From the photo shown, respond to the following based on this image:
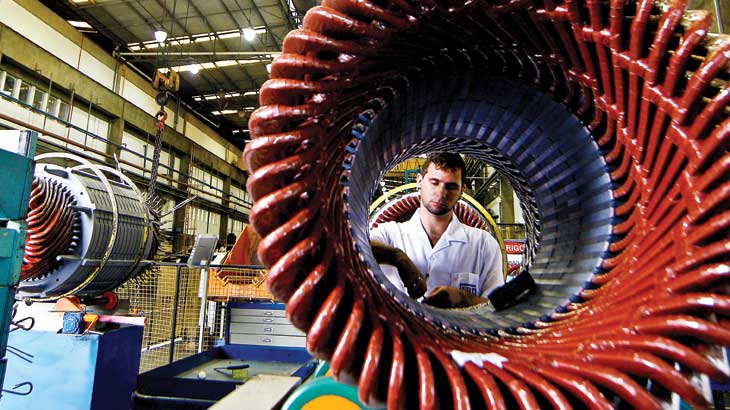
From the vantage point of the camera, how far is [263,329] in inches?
138

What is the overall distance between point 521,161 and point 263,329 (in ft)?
9.93

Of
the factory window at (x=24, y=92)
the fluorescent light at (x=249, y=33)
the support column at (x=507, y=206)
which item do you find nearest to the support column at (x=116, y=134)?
the factory window at (x=24, y=92)

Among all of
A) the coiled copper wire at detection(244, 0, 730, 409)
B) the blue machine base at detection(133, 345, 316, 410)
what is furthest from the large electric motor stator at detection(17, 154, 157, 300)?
the coiled copper wire at detection(244, 0, 730, 409)

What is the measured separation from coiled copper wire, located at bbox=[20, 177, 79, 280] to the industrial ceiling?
6.26m

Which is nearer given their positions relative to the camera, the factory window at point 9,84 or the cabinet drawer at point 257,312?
the cabinet drawer at point 257,312

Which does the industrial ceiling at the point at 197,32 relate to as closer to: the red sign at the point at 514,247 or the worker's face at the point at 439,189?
the red sign at the point at 514,247

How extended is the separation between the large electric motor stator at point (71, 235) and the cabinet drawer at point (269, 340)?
61.0 inches

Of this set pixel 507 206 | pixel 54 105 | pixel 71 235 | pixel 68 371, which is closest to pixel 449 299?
pixel 68 371

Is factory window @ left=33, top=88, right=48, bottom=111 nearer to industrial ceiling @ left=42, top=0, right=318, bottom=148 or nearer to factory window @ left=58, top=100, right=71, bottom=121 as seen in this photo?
factory window @ left=58, top=100, right=71, bottom=121

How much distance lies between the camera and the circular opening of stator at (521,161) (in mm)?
666

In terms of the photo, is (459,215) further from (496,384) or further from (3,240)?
(496,384)

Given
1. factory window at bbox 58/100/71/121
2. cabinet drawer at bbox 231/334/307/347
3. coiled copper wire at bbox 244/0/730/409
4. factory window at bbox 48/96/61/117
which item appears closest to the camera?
coiled copper wire at bbox 244/0/730/409

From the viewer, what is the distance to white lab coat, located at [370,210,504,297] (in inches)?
67.2

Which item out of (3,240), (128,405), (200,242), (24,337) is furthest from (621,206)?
(200,242)
